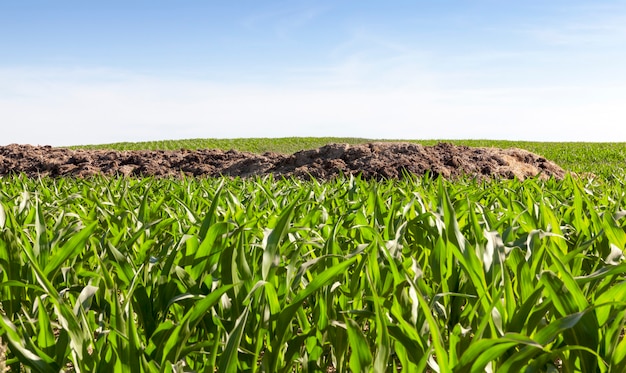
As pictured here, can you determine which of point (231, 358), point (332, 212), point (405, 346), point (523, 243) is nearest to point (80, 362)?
point (231, 358)

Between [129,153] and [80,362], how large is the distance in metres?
15.1

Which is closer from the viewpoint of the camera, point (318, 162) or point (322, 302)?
point (322, 302)

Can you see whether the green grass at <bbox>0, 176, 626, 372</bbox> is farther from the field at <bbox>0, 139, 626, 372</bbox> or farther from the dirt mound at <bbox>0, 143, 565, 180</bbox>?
the dirt mound at <bbox>0, 143, 565, 180</bbox>

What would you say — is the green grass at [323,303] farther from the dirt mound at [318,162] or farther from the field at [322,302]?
the dirt mound at [318,162]

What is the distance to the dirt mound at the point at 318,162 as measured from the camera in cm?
1070

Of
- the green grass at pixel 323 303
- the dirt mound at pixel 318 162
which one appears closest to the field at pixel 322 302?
the green grass at pixel 323 303

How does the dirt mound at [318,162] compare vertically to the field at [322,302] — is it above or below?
below

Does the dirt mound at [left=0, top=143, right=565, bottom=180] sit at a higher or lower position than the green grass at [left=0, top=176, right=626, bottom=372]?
lower

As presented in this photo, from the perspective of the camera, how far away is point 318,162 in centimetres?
1184

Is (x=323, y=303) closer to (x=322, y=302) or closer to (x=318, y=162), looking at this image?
(x=322, y=302)

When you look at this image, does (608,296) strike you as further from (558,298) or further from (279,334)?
(279,334)

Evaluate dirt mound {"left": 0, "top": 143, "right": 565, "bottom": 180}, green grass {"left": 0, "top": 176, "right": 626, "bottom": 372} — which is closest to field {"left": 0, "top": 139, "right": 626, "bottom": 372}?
green grass {"left": 0, "top": 176, "right": 626, "bottom": 372}

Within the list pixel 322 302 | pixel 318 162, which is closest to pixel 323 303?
pixel 322 302

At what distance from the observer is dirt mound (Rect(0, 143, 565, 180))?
10.7 meters
